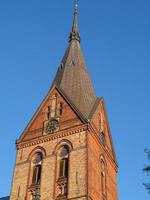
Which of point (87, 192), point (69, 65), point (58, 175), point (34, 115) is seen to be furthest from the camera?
point (69, 65)

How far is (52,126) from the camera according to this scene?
3178cm

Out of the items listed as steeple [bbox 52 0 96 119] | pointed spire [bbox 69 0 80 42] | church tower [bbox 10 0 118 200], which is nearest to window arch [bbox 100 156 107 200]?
church tower [bbox 10 0 118 200]

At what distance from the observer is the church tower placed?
91.4 feet

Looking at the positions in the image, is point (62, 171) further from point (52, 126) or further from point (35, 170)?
point (52, 126)

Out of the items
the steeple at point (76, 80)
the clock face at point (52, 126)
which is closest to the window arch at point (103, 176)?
the steeple at point (76, 80)

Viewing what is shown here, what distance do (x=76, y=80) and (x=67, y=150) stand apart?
771 centimetres

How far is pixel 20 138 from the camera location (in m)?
32.7

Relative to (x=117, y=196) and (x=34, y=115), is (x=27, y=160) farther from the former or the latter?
(x=117, y=196)

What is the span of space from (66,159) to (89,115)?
12.7ft

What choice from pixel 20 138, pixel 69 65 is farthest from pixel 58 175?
pixel 69 65

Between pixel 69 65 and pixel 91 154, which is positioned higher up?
pixel 69 65

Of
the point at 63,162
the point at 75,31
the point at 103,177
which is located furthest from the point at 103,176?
the point at 75,31

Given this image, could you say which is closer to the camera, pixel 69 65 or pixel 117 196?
pixel 117 196

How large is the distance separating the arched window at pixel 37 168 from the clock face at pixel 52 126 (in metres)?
1.93
